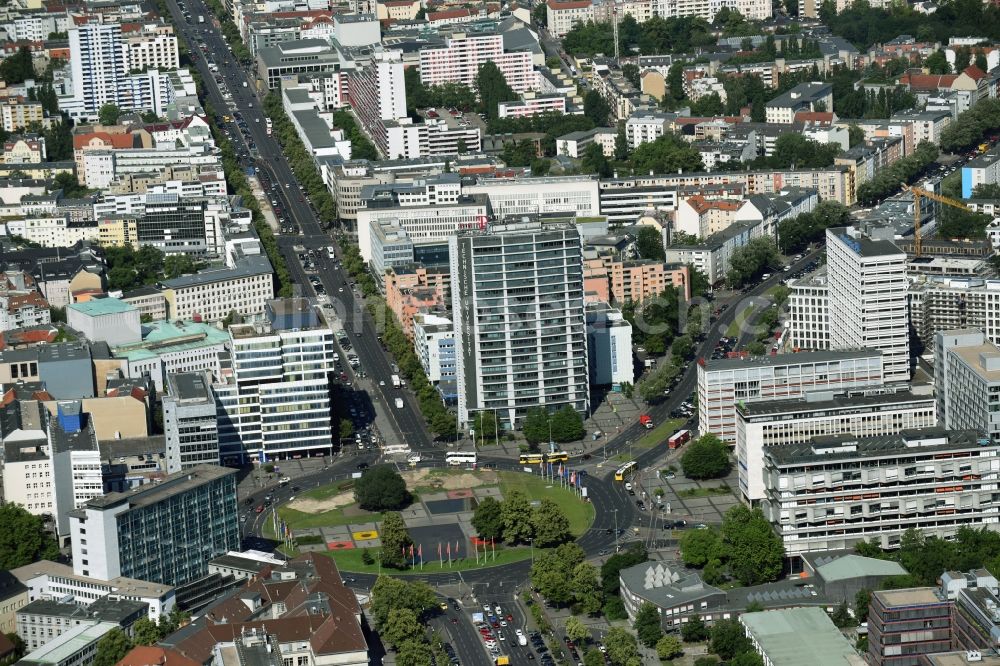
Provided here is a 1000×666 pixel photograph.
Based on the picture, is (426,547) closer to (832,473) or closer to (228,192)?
(832,473)

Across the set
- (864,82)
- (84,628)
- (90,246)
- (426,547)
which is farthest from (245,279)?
(864,82)

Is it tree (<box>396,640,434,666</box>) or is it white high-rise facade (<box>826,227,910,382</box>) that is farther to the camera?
white high-rise facade (<box>826,227,910,382</box>)

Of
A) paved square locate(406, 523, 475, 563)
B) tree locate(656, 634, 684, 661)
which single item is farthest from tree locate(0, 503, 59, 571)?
tree locate(656, 634, 684, 661)

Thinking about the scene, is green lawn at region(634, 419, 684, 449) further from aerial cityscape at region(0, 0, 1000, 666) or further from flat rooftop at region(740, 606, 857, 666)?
flat rooftop at region(740, 606, 857, 666)

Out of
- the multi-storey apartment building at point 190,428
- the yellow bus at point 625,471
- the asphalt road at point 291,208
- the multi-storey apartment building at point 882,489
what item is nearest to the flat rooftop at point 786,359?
the yellow bus at point 625,471

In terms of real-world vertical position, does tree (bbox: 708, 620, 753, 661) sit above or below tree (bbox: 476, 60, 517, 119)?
below

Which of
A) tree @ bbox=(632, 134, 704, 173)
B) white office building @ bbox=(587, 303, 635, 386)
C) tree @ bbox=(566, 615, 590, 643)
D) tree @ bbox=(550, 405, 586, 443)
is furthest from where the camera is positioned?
tree @ bbox=(632, 134, 704, 173)

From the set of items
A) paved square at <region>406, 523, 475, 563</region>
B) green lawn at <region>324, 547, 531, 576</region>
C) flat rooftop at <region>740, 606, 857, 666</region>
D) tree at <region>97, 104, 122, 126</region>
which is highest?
tree at <region>97, 104, 122, 126</region>
